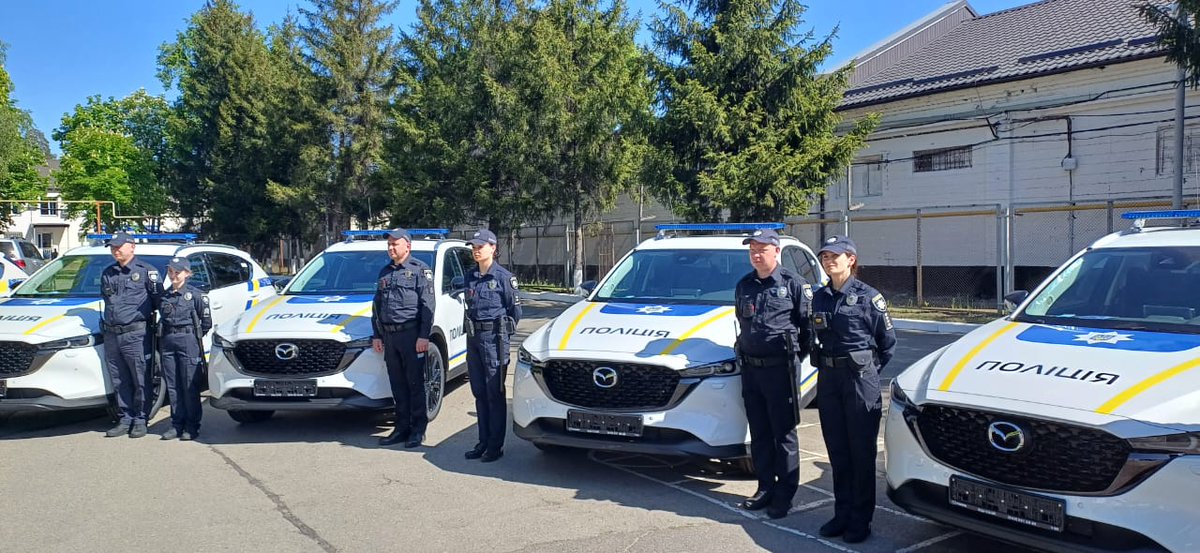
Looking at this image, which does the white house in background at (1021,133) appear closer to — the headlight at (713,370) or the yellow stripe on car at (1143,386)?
the headlight at (713,370)

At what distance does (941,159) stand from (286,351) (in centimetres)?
1724

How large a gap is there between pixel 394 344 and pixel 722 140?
1038cm

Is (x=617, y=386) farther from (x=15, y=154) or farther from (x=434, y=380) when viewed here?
(x=15, y=154)

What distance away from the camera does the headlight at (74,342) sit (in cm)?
732

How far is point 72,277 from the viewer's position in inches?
343

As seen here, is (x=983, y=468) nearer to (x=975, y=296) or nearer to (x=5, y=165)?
(x=975, y=296)

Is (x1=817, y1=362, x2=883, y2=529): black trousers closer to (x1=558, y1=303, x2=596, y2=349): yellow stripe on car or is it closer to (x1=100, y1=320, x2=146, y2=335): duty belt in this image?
(x1=558, y1=303, x2=596, y2=349): yellow stripe on car

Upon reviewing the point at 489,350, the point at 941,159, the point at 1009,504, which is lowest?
the point at 1009,504

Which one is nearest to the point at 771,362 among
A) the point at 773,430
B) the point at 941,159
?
the point at 773,430

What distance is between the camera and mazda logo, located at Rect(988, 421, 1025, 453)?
3.85 m

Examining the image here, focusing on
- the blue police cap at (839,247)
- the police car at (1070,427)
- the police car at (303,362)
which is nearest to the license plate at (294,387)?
the police car at (303,362)

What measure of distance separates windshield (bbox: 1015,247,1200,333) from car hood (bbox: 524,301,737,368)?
1893 millimetres

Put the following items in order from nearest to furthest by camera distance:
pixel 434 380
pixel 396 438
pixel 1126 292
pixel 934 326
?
1. pixel 1126 292
2. pixel 396 438
3. pixel 434 380
4. pixel 934 326

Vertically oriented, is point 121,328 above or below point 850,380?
above
